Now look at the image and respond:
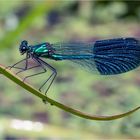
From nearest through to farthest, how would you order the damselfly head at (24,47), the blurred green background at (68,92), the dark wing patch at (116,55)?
the dark wing patch at (116,55)
the blurred green background at (68,92)
the damselfly head at (24,47)

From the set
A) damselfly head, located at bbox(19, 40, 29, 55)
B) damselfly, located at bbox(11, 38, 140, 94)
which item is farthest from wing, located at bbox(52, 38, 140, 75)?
damselfly head, located at bbox(19, 40, 29, 55)

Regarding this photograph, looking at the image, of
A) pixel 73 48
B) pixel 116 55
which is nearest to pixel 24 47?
pixel 73 48

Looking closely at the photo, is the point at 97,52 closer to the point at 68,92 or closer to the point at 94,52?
the point at 94,52

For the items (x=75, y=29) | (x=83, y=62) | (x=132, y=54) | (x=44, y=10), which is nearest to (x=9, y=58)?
(x=44, y=10)

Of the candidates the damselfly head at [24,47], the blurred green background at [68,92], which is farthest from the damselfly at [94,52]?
the blurred green background at [68,92]

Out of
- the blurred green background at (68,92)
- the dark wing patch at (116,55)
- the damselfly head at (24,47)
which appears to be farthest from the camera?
the damselfly head at (24,47)

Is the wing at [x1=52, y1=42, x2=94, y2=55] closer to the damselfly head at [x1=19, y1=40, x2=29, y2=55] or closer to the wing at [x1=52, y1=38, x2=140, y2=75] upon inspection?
the wing at [x1=52, y1=38, x2=140, y2=75]

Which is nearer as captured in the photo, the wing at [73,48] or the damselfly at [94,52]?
the damselfly at [94,52]

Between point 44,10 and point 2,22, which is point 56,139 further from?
point 2,22

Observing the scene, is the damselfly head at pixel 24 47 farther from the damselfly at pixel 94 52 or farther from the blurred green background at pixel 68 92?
the blurred green background at pixel 68 92
